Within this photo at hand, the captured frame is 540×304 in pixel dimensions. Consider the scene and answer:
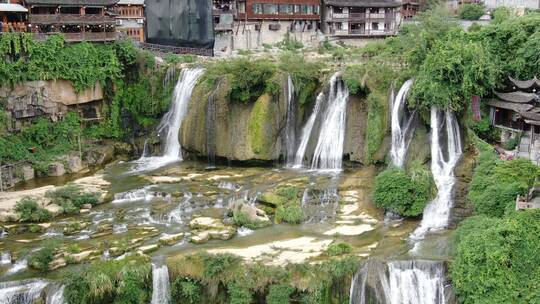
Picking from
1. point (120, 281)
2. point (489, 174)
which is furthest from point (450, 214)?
point (120, 281)

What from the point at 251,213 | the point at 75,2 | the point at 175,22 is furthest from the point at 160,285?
the point at 175,22

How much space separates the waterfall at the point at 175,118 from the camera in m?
41.5

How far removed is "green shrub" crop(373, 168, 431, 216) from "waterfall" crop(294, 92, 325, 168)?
9.36 metres

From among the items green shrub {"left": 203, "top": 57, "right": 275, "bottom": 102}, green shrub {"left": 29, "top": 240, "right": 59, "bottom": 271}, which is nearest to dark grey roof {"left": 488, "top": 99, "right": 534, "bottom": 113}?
green shrub {"left": 203, "top": 57, "right": 275, "bottom": 102}

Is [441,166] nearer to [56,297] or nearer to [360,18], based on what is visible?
[56,297]

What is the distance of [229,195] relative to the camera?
107 feet

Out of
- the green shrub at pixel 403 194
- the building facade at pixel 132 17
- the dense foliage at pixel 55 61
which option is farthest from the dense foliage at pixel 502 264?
the building facade at pixel 132 17

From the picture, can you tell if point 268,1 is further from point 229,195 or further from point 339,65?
point 229,195

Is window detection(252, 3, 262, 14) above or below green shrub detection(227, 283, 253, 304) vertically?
above

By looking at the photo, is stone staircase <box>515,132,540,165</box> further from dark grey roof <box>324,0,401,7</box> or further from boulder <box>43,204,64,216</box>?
dark grey roof <box>324,0,401,7</box>

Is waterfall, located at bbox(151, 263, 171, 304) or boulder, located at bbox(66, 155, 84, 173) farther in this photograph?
boulder, located at bbox(66, 155, 84, 173)

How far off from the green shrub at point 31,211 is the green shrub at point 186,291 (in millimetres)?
10517

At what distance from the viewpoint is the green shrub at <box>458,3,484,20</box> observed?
59.3 meters

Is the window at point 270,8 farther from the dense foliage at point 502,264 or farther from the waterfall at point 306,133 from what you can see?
the dense foliage at point 502,264
